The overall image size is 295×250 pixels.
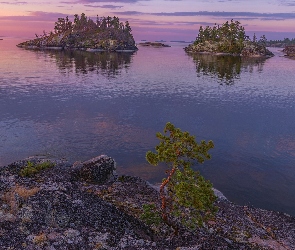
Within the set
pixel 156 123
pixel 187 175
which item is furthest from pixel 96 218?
pixel 156 123

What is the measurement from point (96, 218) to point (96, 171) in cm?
1216

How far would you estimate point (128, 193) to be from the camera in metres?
34.3

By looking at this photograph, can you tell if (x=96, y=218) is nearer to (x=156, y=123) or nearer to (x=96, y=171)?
(x=96, y=171)

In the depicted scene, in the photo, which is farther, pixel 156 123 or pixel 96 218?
pixel 156 123

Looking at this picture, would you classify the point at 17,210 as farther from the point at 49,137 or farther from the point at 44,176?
the point at 49,137

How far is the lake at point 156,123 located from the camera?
44.9 metres

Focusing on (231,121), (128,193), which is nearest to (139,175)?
(128,193)

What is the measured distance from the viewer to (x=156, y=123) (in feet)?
223

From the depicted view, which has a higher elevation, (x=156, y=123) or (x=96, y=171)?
(x=156, y=123)

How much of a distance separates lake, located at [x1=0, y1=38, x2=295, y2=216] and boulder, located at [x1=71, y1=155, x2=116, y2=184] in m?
5.14

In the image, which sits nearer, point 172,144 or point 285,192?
point 172,144

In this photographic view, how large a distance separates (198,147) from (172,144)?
82.1 inches

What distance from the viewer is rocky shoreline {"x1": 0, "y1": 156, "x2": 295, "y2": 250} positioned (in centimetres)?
2267

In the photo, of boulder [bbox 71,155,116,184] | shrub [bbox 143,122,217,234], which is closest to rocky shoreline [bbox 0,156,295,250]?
boulder [bbox 71,155,116,184]
